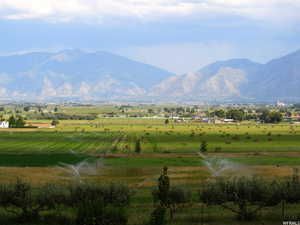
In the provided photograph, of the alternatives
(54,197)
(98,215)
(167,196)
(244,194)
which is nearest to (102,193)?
(54,197)

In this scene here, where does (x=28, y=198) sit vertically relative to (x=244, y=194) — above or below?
below

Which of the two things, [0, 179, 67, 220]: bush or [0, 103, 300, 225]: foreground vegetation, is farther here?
[0, 179, 67, 220]: bush

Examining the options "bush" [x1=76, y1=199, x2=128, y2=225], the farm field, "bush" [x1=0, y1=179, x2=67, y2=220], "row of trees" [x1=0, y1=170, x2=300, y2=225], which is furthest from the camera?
the farm field

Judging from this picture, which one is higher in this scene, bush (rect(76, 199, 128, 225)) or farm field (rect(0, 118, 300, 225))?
bush (rect(76, 199, 128, 225))

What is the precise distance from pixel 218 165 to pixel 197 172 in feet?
22.0

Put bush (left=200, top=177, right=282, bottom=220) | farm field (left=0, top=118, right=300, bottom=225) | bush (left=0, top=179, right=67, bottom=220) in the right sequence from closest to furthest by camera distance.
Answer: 1. bush (left=200, top=177, right=282, bottom=220)
2. bush (left=0, top=179, right=67, bottom=220)
3. farm field (left=0, top=118, right=300, bottom=225)

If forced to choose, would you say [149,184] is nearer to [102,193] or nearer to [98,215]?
[102,193]

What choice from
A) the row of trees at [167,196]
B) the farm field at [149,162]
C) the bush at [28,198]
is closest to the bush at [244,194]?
the row of trees at [167,196]

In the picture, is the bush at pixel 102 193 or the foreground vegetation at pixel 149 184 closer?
the foreground vegetation at pixel 149 184

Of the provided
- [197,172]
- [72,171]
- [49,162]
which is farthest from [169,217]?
[49,162]

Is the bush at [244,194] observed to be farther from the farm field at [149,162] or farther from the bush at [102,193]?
the bush at [102,193]

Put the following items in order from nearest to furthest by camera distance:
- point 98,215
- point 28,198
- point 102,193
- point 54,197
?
point 98,215 < point 28,198 < point 54,197 < point 102,193

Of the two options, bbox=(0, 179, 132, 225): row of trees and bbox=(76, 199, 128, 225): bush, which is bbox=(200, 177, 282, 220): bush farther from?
bbox=(76, 199, 128, 225): bush

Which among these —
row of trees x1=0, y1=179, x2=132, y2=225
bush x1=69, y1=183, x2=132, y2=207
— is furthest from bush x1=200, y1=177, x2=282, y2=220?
row of trees x1=0, y1=179, x2=132, y2=225
